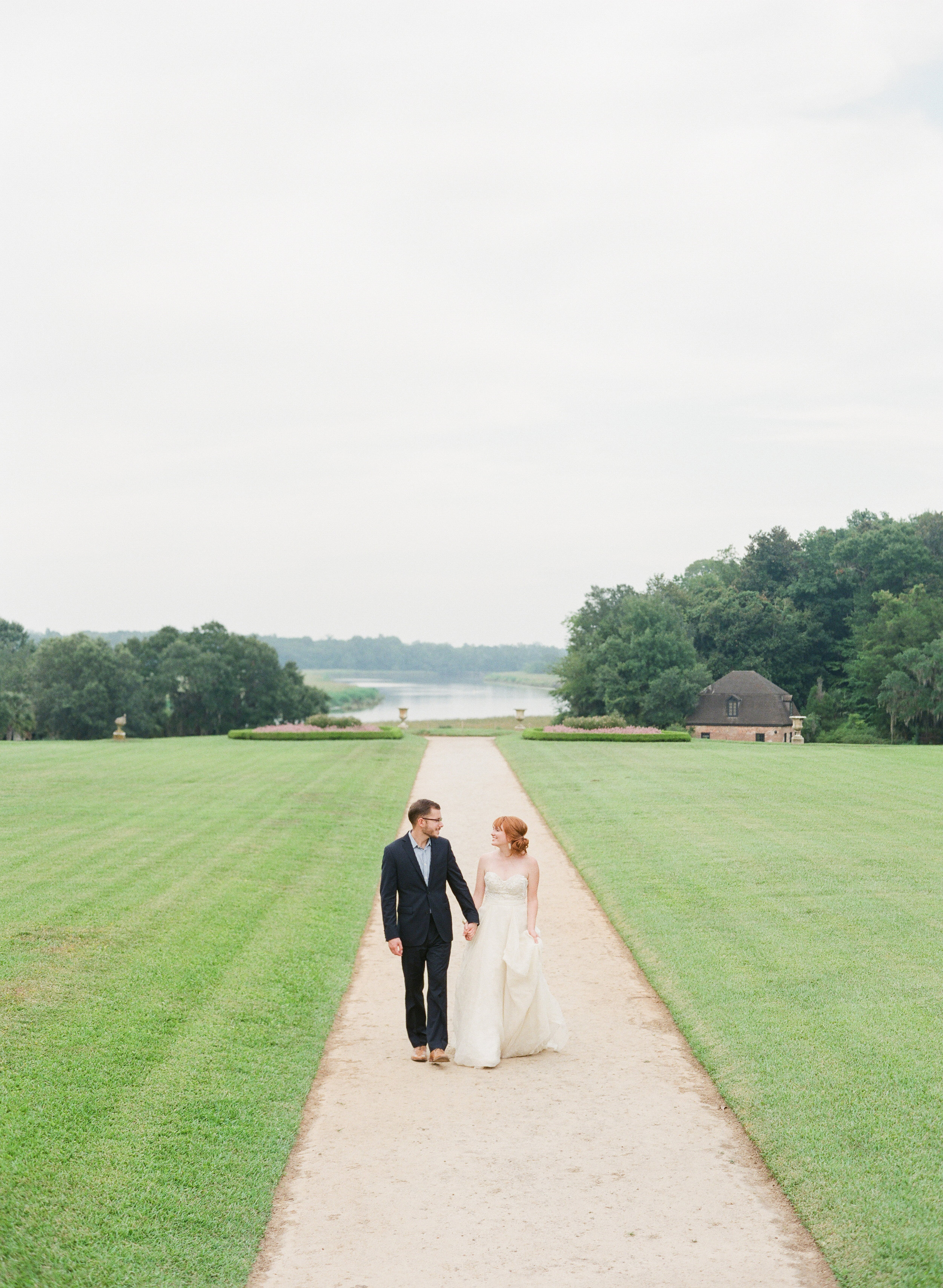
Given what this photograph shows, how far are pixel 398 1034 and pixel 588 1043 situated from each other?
147 cm

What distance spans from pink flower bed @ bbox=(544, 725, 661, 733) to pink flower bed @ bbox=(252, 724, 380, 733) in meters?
6.55

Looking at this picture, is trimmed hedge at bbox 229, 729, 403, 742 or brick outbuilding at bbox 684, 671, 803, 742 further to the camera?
brick outbuilding at bbox 684, 671, 803, 742

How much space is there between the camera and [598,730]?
3947 centimetres

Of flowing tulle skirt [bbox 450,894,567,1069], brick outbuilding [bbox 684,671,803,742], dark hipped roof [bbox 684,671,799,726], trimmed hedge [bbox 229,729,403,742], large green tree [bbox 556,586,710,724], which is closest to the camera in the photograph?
flowing tulle skirt [bbox 450,894,567,1069]

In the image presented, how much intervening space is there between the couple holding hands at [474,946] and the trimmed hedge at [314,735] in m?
29.5

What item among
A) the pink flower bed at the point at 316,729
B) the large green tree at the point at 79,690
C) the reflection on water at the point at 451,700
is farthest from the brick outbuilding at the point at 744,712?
the large green tree at the point at 79,690

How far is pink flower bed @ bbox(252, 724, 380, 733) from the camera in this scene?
38056 millimetres

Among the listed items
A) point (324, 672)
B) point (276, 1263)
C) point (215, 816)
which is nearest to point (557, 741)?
point (215, 816)

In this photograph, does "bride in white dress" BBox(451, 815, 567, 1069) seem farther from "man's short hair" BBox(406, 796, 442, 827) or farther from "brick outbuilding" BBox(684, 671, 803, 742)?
"brick outbuilding" BBox(684, 671, 803, 742)

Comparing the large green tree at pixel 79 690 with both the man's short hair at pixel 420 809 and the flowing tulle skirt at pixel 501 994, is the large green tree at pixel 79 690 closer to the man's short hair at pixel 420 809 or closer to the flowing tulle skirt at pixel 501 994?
the man's short hair at pixel 420 809

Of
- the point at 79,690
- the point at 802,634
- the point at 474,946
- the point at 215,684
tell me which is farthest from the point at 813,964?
the point at 802,634

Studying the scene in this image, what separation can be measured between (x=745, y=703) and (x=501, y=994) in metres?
51.0

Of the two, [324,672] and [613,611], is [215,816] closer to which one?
[613,611]

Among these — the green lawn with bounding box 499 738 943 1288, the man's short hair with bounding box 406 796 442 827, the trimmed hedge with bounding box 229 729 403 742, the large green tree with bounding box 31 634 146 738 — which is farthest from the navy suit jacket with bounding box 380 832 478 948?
the large green tree with bounding box 31 634 146 738
